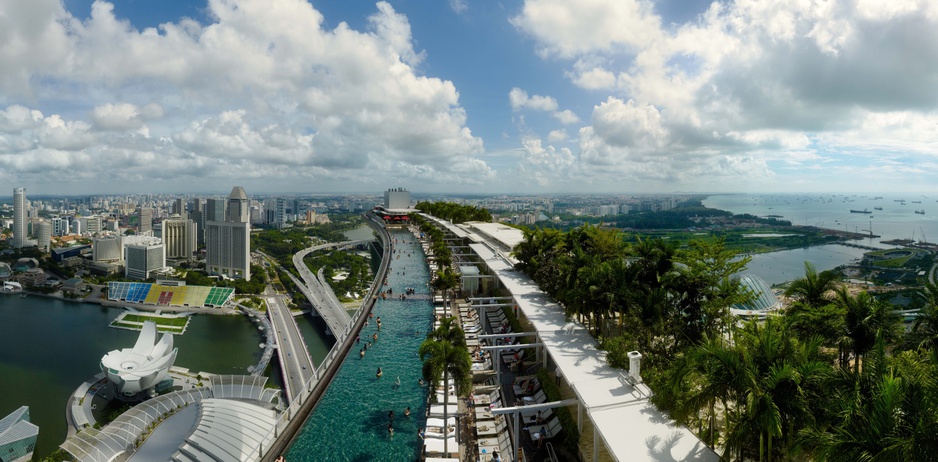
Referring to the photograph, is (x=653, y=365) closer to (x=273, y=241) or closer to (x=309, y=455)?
(x=309, y=455)

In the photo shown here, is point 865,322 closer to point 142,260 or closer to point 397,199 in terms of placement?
point 397,199

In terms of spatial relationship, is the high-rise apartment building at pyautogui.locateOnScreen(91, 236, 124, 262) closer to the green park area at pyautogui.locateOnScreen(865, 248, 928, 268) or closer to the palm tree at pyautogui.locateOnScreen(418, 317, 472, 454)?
the palm tree at pyautogui.locateOnScreen(418, 317, 472, 454)

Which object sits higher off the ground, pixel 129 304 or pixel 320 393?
pixel 320 393

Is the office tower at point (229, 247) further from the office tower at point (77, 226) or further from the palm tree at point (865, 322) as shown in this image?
the office tower at point (77, 226)

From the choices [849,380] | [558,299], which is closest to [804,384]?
[849,380]

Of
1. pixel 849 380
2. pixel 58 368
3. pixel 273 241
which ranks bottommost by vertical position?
pixel 58 368

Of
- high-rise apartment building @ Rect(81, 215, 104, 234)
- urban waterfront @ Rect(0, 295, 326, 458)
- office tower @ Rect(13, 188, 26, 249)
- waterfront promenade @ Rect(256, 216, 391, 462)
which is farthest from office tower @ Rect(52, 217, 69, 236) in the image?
waterfront promenade @ Rect(256, 216, 391, 462)

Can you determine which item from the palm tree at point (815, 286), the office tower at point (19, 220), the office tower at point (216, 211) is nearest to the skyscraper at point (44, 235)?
the office tower at point (19, 220)
